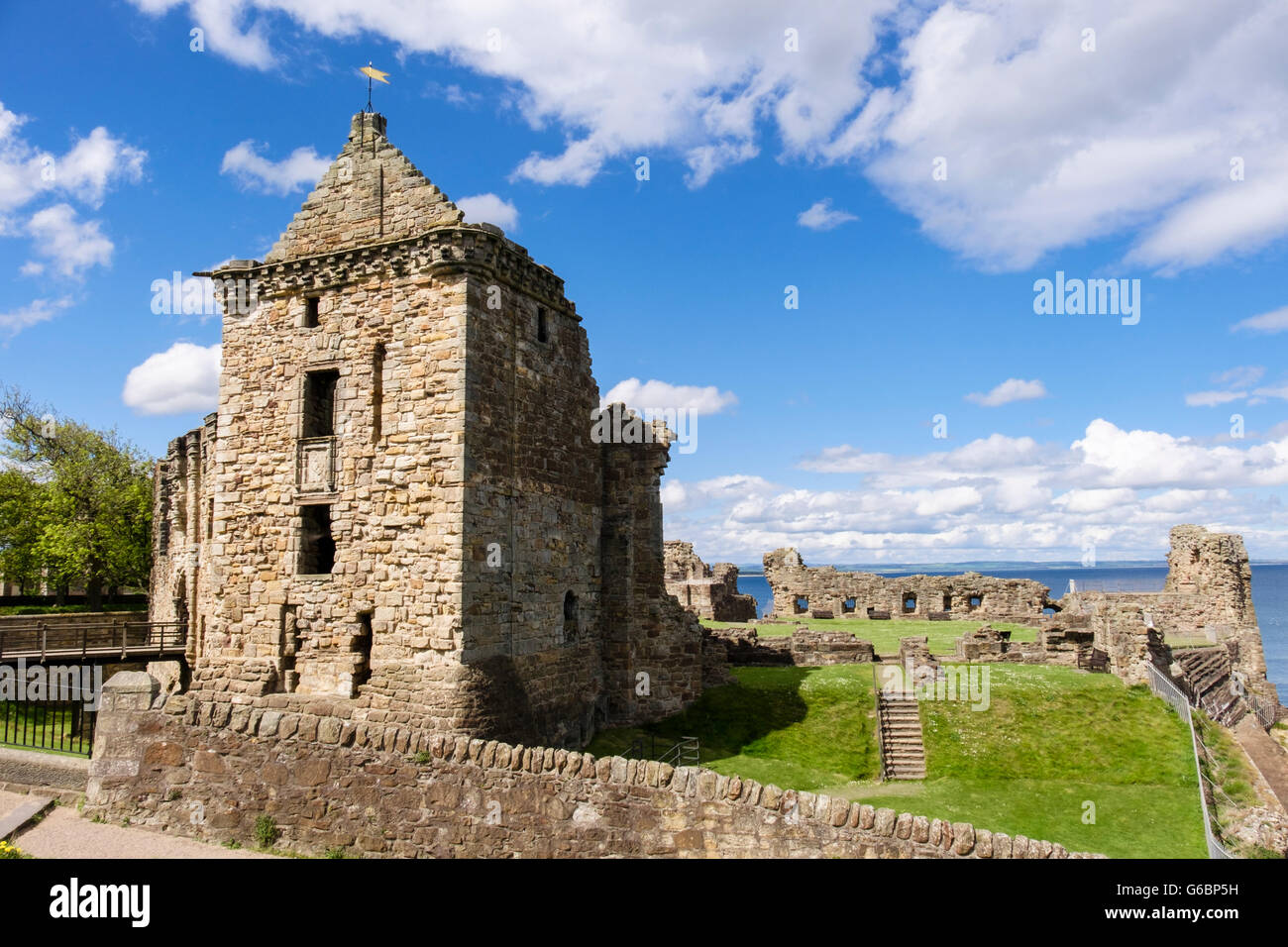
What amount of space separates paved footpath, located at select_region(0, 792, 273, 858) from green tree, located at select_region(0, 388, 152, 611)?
91.4ft

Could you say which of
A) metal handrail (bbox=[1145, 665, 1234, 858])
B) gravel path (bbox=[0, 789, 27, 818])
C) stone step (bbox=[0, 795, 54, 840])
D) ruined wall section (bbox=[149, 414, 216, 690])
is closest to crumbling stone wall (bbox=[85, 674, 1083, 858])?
stone step (bbox=[0, 795, 54, 840])

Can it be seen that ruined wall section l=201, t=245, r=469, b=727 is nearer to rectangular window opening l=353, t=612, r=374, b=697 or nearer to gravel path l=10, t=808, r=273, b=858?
rectangular window opening l=353, t=612, r=374, b=697

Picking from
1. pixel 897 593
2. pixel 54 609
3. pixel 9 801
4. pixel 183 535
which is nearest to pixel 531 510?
pixel 9 801

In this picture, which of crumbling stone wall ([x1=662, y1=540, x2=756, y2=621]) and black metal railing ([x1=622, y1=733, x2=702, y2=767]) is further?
crumbling stone wall ([x1=662, y1=540, x2=756, y2=621])

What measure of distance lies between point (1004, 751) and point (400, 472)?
14.3m

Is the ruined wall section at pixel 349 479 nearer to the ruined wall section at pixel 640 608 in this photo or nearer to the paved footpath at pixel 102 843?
the paved footpath at pixel 102 843

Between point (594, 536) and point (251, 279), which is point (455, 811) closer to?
point (594, 536)

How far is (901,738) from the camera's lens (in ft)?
Answer: 62.7

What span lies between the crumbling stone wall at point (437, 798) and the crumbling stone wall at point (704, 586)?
2585 centimetres

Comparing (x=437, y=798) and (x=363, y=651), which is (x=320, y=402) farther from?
(x=437, y=798)

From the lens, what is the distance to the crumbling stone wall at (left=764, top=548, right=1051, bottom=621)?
129 feet

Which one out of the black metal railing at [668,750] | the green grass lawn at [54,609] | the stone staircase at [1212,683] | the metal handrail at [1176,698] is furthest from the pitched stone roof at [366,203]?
the green grass lawn at [54,609]
